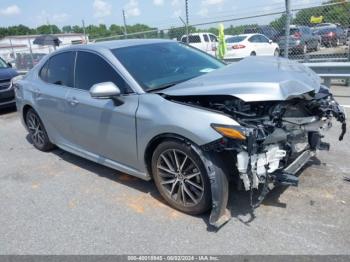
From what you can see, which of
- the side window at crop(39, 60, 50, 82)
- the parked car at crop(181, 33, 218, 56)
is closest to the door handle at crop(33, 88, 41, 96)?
the side window at crop(39, 60, 50, 82)

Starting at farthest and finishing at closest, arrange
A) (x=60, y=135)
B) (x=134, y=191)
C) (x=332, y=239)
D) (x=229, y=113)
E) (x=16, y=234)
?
(x=60, y=135), (x=134, y=191), (x=16, y=234), (x=229, y=113), (x=332, y=239)

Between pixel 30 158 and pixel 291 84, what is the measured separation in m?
4.14

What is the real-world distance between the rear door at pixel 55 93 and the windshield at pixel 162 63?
99 cm

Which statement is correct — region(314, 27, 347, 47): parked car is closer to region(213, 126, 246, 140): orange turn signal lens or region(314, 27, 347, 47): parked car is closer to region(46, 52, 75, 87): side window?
region(46, 52, 75, 87): side window

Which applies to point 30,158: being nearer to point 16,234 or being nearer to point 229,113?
point 16,234

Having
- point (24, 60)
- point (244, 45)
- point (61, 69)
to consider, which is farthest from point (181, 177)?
point (24, 60)

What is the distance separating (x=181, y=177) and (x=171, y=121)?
23.2 inches

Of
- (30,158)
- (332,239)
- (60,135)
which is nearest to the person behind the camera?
(332,239)

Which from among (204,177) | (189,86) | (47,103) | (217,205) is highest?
(189,86)

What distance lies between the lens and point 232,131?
2.99 metres

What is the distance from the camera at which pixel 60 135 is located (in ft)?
16.5

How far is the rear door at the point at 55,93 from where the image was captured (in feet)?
15.4

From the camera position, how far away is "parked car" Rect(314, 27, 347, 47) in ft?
37.1

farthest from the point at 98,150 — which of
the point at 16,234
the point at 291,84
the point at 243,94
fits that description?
the point at 291,84
